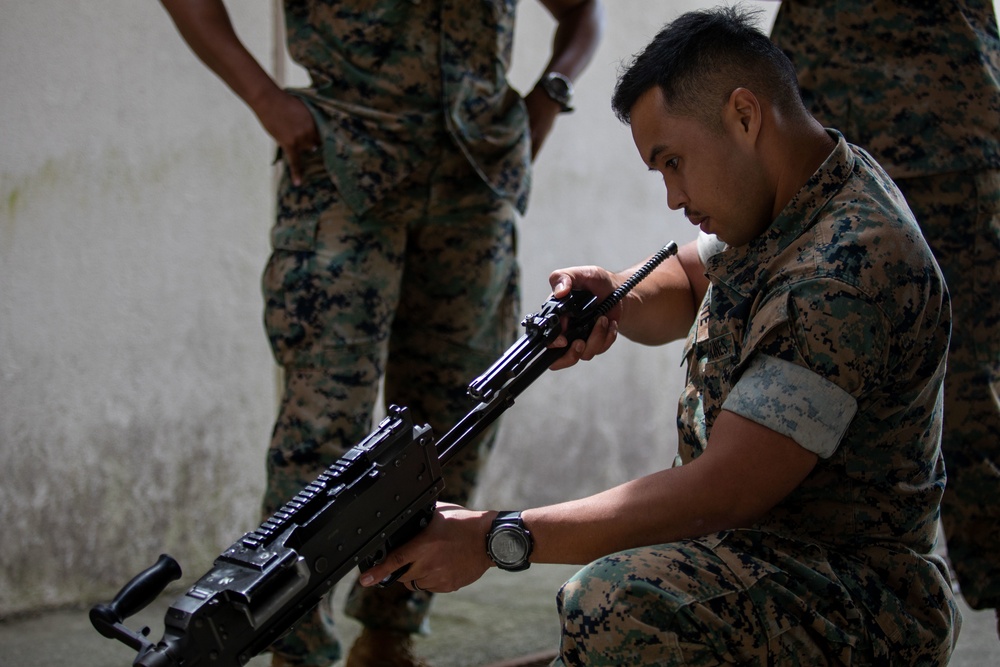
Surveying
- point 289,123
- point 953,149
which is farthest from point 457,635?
point 953,149

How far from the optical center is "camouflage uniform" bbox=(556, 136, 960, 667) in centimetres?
153

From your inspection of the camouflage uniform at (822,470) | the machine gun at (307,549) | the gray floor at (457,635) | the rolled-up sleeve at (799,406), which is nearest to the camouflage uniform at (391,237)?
the gray floor at (457,635)

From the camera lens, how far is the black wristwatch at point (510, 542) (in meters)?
1.60

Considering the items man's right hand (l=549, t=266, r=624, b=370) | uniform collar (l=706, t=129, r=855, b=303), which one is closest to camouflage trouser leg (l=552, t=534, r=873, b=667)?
uniform collar (l=706, t=129, r=855, b=303)

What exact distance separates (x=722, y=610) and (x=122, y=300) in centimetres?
235

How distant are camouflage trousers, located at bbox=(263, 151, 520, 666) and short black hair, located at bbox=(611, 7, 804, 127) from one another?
822 mm

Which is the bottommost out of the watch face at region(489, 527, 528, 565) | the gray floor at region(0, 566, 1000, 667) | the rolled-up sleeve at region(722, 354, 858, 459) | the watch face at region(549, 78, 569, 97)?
the gray floor at region(0, 566, 1000, 667)

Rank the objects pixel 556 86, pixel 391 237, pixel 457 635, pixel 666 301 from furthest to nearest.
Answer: pixel 457 635
pixel 556 86
pixel 391 237
pixel 666 301

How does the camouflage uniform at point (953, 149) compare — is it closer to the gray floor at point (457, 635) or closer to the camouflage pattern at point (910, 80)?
the camouflage pattern at point (910, 80)

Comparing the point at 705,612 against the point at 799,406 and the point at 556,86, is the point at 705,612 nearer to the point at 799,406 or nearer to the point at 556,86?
the point at 799,406

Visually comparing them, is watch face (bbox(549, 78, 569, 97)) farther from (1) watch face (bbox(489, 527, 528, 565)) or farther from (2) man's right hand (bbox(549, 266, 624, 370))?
(1) watch face (bbox(489, 527, 528, 565))

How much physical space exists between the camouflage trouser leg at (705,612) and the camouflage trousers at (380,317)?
768 mm

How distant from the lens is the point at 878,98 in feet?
8.20

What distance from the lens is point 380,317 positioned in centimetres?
249
